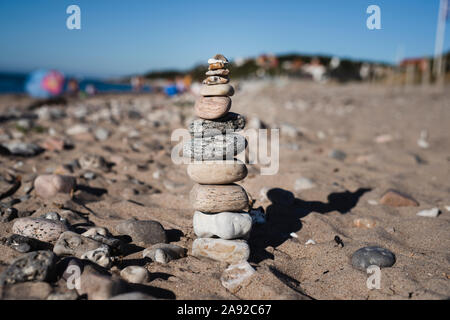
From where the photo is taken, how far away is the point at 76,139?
695 centimetres

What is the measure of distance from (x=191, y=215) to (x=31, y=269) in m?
1.93

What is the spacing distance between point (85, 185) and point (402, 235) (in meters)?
4.10

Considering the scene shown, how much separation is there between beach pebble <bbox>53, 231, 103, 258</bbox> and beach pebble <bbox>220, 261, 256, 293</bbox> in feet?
3.68

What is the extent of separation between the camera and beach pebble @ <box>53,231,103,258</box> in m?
2.81

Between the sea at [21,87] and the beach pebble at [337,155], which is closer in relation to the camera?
the beach pebble at [337,155]

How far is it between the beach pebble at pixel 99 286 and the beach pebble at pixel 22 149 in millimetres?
4277

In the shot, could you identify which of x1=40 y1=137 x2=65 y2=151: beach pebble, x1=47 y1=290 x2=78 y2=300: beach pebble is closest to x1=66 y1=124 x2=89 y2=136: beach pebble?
x1=40 y1=137 x2=65 y2=151: beach pebble

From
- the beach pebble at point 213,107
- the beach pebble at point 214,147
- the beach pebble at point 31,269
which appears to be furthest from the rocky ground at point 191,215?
the beach pebble at point 213,107

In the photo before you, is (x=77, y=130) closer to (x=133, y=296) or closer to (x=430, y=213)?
(x=133, y=296)

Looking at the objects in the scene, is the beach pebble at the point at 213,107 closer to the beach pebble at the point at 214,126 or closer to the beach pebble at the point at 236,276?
the beach pebble at the point at 214,126

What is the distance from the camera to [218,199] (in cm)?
309

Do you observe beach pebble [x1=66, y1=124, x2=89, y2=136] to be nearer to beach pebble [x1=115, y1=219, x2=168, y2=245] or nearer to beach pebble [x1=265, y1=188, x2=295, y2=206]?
beach pebble [x1=115, y1=219, x2=168, y2=245]

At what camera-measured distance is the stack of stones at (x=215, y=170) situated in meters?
3.07

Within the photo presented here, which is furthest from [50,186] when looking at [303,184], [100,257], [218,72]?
[303,184]
